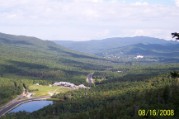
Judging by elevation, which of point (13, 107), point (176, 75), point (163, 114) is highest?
point (176, 75)

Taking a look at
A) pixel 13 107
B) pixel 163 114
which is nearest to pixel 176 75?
pixel 163 114

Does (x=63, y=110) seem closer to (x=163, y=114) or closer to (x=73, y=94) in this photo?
(x=73, y=94)

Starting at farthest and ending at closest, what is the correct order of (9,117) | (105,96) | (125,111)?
(105,96) < (9,117) < (125,111)

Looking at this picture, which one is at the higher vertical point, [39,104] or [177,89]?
[177,89]

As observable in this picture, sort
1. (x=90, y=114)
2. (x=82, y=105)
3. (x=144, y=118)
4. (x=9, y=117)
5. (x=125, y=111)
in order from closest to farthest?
(x=144, y=118) → (x=125, y=111) → (x=90, y=114) → (x=9, y=117) → (x=82, y=105)

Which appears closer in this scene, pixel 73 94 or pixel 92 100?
pixel 92 100

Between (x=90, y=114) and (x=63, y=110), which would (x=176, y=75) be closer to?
(x=90, y=114)

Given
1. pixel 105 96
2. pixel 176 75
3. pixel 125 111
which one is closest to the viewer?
pixel 176 75

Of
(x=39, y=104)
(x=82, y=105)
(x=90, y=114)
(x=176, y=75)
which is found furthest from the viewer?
(x=39, y=104)

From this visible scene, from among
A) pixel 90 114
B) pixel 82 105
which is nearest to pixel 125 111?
pixel 90 114
